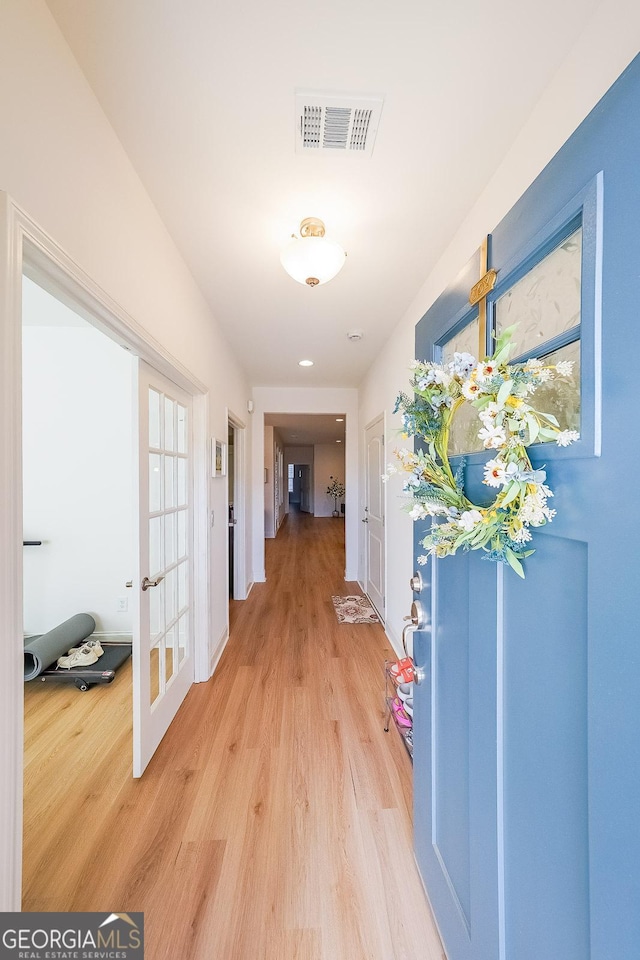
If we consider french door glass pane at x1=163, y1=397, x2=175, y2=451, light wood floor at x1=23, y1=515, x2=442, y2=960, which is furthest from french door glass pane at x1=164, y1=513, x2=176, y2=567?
light wood floor at x1=23, y1=515, x2=442, y2=960

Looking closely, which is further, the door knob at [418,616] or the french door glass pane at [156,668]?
the french door glass pane at [156,668]

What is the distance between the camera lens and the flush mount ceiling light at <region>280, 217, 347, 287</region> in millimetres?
1522

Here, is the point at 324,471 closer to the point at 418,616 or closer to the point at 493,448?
the point at 418,616

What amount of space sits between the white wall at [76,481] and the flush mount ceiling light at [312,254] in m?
1.96

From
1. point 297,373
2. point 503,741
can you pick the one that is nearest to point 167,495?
point 503,741

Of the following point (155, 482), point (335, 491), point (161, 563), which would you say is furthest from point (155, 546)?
point (335, 491)

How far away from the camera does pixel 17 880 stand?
81cm

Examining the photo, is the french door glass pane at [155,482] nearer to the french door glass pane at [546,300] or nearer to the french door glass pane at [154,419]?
the french door glass pane at [154,419]

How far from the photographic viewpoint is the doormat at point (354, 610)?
3602 millimetres

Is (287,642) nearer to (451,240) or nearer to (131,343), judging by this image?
(131,343)

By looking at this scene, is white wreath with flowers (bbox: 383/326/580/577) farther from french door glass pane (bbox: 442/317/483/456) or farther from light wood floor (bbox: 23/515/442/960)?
light wood floor (bbox: 23/515/442/960)

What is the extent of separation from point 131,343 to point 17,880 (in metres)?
1.66

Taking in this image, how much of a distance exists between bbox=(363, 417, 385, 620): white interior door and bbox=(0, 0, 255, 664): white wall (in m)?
2.27

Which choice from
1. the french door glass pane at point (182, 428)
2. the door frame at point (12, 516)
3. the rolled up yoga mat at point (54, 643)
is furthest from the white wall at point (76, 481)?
the door frame at point (12, 516)
